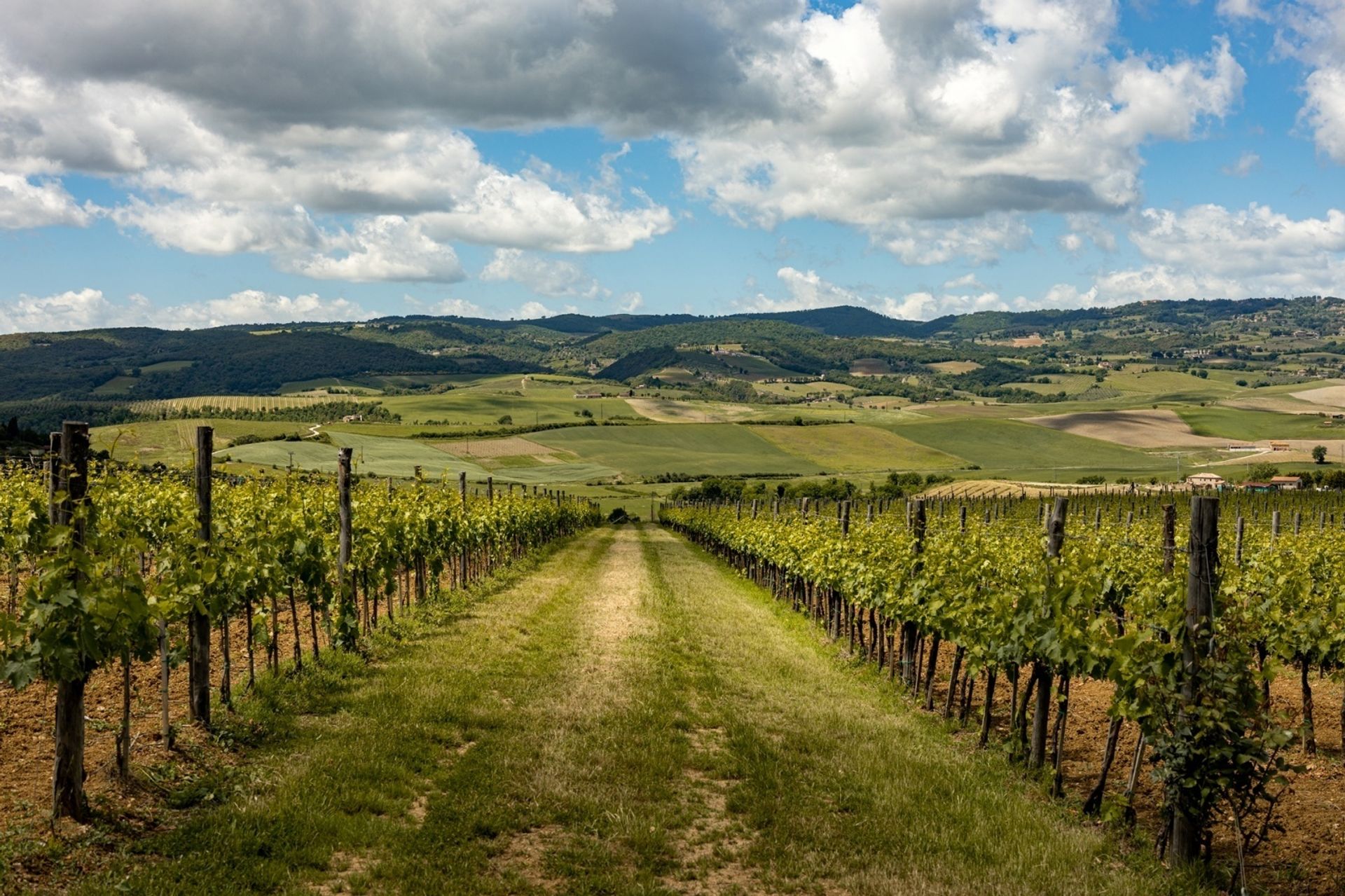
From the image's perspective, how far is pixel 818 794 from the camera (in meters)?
8.80

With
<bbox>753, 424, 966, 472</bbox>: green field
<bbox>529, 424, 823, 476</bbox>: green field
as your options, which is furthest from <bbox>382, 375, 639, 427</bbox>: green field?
<bbox>753, 424, 966, 472</bbox>: green field

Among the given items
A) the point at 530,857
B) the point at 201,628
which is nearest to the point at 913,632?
the point at 530,857

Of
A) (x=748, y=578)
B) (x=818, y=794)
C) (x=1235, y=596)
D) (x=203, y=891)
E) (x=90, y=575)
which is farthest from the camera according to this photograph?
(x=748, y=578)

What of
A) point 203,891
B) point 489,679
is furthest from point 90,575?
point 489,679

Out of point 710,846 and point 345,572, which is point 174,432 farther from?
point 710,846

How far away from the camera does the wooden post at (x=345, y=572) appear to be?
13.8 m

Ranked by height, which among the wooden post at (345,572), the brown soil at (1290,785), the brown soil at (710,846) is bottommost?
the brown soil at (1290,785)

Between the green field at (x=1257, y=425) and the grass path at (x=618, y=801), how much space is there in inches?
5633

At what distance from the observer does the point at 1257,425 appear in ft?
467

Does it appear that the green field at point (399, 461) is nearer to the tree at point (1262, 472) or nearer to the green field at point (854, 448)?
the green field at point (854, 448)

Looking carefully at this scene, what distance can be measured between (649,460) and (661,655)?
103203 mm

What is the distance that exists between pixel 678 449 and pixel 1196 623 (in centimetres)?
12059

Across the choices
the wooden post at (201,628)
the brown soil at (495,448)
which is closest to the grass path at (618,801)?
the wooden post at (201,628)

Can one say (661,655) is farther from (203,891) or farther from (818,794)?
(203,891)
